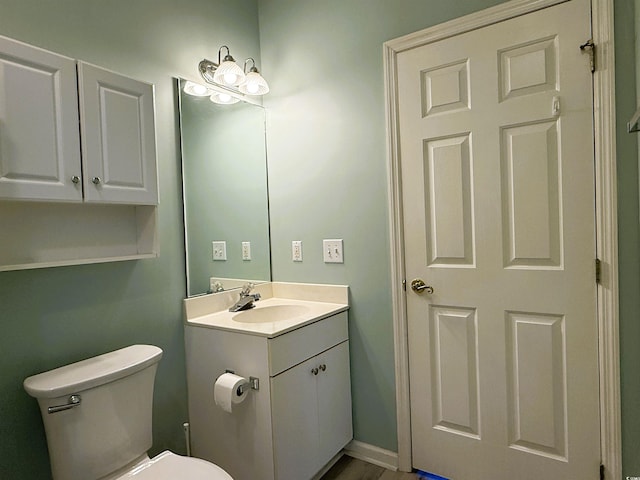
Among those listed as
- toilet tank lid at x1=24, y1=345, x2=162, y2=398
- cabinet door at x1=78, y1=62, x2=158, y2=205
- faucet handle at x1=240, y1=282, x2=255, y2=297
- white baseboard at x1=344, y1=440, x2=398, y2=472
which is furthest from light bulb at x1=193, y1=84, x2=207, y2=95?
Answer: white baseboard at x1=344, y1=440, x2=398, y2=472

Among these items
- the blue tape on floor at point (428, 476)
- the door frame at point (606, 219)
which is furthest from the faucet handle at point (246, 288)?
the door frame at point (606, 219)

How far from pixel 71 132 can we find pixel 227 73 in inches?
34.6

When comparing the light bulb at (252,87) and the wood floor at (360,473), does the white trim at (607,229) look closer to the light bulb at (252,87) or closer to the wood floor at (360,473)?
the wood floor at (360,473)

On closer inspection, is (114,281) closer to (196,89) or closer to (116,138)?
(116,138)

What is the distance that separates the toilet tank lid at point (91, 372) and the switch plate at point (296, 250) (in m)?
0.95

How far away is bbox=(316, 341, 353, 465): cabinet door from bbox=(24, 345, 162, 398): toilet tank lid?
0.79 m

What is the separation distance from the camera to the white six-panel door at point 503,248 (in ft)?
4.89

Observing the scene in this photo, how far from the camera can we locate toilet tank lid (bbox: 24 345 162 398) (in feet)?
3.90

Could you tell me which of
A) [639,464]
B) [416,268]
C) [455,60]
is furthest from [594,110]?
[639,464]

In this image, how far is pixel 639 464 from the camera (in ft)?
4.56

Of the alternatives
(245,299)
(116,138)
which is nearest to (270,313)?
(245,299)

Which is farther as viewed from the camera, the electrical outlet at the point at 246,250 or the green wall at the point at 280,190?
the electrical outlet at the point at 246,250

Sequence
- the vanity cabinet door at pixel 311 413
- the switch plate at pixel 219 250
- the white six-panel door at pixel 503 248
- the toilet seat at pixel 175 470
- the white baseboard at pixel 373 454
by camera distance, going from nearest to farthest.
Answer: the toilet seat at pixel 175 470
the white six-panel door at pixel 503 248
the vanity cabinet door at pixel 311 413
the white baseboard at pixel 373 454
the switch plate at pixel 219 250

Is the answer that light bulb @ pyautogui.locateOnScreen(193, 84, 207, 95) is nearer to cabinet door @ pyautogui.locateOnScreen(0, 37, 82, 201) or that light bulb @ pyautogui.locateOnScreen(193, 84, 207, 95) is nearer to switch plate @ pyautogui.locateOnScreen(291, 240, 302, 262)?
cabinet door @ pyautogui.locateOnScreen(0, 37, 82, 201)
